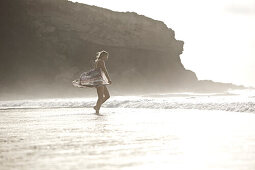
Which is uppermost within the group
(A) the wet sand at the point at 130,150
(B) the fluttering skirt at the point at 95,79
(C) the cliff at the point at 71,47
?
(C) the cliff at the point at 71,47

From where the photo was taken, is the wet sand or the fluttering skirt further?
the fluttering skirt

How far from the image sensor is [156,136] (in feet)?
15.9

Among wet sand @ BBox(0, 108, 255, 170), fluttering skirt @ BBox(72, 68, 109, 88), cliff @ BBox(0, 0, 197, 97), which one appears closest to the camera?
wet sand @ BBox(0, 108, 255, 170)

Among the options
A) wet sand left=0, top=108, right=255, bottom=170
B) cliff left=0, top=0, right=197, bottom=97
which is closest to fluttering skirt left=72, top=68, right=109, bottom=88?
wet sand left=0, top=108, right=255, bottom=170

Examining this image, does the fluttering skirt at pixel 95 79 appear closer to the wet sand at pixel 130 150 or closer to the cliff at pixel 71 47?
the wet sand at pixel 130 150

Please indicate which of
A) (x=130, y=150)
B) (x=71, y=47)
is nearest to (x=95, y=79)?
(x=130, y=150)

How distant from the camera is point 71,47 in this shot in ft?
174

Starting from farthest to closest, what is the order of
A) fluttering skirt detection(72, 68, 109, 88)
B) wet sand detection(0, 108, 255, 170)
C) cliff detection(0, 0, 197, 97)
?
cliff detection(0, 0, 197, 97), fluttering skirt detection(72, 68, 109, 88), wet sand detection(0, 108, 255, 170)

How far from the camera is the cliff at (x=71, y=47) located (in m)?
48.5

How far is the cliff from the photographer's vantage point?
48.5 metres

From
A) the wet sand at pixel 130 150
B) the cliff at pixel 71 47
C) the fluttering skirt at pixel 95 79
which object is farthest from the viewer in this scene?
the cliff at pixel 71 47

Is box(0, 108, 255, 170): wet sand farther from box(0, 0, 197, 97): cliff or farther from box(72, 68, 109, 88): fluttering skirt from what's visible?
box(0, 0, 197, 97): cliff

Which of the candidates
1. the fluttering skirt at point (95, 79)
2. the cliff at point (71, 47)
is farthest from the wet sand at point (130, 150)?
the cliff at point (71, 47)

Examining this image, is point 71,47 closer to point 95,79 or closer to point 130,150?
point 95,79
